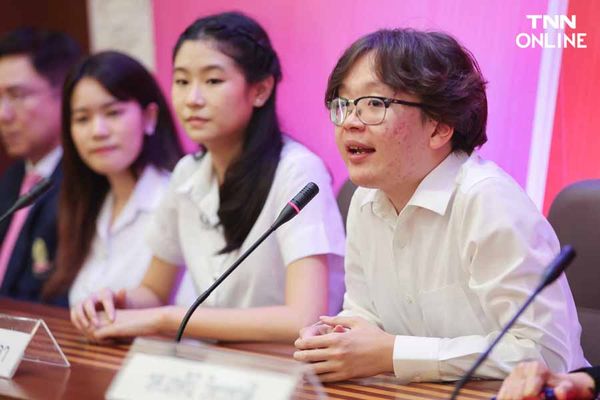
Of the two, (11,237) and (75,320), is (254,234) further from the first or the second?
(11,237)

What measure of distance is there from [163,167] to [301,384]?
60.5 inches

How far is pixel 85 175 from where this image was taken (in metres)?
2.81

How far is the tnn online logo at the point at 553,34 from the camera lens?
2.10 metres

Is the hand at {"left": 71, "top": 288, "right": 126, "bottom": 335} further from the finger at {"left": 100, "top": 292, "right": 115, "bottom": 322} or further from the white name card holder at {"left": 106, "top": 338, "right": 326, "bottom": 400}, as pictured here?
the white name card holder at {"left": 106, "top": 338, "right": 326, "bottom": 400}

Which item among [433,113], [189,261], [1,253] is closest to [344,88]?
[433,113]

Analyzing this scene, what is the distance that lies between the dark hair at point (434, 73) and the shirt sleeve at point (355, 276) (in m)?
0.28

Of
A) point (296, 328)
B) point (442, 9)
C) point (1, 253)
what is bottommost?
point (1, 253)

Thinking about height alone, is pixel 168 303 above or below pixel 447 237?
below

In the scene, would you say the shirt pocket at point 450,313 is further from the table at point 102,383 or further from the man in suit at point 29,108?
the man in suit at point 29,108

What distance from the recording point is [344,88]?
69.6 inches

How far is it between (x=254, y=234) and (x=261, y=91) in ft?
1.23

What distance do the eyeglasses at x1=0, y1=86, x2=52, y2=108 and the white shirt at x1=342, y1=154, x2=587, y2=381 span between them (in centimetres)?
185

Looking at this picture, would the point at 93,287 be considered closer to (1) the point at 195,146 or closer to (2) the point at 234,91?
(1) the point at 195,146

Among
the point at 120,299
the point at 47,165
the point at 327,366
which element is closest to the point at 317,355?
the point at 327,366
